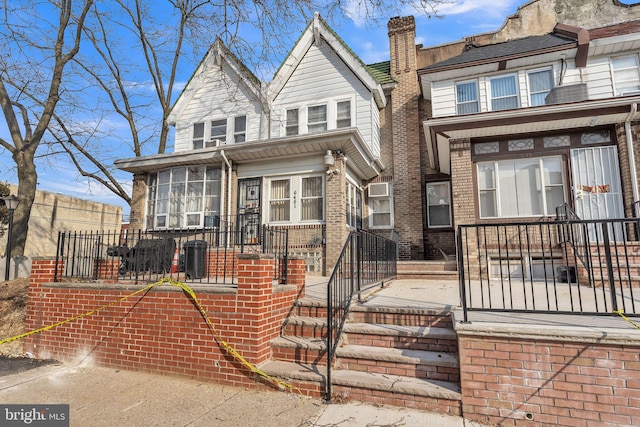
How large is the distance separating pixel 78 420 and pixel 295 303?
8.65 ft

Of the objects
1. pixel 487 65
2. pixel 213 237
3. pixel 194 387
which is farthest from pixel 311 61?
pixel 194 387

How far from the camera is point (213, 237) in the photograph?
36.2ft

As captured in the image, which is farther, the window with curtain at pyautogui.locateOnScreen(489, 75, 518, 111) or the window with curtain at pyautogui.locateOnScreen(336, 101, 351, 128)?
the window with curtain at pyautogui.locateOnScreen(336, 101, 351, 128)

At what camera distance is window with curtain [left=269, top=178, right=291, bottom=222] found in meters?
10.9

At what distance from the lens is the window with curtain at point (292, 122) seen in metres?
13.3

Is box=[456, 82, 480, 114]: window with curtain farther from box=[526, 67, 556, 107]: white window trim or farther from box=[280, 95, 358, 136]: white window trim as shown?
box=[280, 95, 358, 136]: white window trim

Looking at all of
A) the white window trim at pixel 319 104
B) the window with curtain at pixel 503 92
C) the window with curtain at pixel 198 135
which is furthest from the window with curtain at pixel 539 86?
the window with curtain at pixel 198 135

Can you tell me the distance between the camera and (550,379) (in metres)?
3.14

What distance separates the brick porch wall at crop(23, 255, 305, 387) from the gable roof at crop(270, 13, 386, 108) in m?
9.37

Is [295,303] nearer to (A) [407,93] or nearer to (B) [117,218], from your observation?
(A) [407,93]

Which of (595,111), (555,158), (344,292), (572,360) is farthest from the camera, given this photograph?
(555,158)

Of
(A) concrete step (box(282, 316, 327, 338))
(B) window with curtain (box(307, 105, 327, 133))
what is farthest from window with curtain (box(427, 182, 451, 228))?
(A) concrete step (box(282, 316, 327, 338))

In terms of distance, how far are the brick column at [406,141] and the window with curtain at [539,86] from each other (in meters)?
3.67

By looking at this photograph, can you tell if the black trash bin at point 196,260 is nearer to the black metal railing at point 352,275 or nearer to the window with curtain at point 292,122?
the black metal railing at point 352,275
